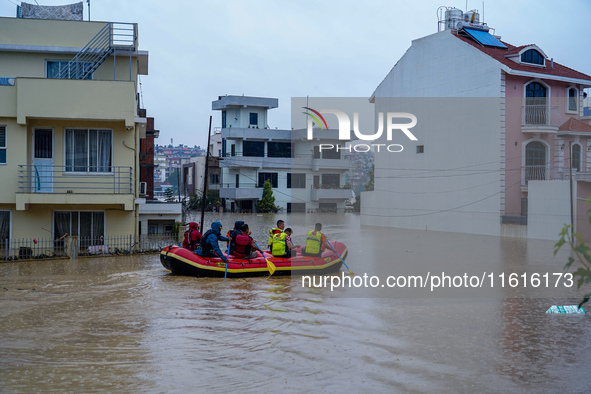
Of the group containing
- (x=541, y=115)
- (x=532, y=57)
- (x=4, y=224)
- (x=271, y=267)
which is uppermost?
(x=532, y=57)

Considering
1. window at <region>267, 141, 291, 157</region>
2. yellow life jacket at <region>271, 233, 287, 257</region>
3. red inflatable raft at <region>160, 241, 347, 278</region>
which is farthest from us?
window at <region>267, 141, 291, 157</region>

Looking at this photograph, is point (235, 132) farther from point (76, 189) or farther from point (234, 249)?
point (234, 249)

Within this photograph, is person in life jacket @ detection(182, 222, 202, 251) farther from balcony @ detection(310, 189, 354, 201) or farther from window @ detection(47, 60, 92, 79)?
balcony @ detection(310, 189, 354, 201)

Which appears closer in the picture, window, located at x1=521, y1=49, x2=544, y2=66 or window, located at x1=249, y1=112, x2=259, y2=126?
window, located at x1=521, y1=49, x2=544, y2=66

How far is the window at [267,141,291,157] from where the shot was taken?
52.4 m

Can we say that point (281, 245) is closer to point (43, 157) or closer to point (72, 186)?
point (72, 186)

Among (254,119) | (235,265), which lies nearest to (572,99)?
(235,265)

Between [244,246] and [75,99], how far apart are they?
7.56m

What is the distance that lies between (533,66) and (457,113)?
14.0 feet

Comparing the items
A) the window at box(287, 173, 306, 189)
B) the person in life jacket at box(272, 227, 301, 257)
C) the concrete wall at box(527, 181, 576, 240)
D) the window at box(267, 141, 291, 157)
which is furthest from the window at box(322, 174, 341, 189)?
the person in life jacket at box(272, 227, 301, 257)

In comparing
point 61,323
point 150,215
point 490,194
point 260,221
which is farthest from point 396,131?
point 61,323

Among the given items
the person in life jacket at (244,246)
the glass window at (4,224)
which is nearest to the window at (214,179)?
the glass window at (4,224)

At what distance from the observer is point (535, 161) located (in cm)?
3036

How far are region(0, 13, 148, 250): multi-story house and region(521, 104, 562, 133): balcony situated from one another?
734 inches
